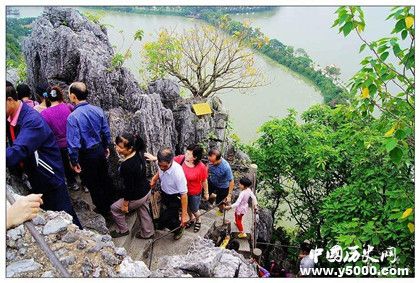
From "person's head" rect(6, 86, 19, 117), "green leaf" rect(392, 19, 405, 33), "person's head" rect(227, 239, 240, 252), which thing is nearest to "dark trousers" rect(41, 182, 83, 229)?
"person's head" rect(6, 86, 19, 117)

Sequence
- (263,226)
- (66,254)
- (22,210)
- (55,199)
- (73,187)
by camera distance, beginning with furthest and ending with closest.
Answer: (263,226) → (73,187) → (55,199) → (66,254) → (22,210)

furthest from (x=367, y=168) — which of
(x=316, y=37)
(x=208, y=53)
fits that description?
(x=316, y=37)

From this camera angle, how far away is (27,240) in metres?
3.43

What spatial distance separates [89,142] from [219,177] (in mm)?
2295

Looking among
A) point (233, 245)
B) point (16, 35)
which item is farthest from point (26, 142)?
point (16, 35)

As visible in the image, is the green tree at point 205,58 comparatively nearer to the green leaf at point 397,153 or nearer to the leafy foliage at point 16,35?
the leafy foliage at point 16,35

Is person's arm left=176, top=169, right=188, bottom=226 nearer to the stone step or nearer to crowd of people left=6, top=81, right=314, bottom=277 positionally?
crowd of people left=6, top=81, right=314, bottom=277

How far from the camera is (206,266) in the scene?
3.91 m

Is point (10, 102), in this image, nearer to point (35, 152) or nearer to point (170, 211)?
point (35, 152)

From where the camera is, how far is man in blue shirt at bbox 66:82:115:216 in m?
4.94

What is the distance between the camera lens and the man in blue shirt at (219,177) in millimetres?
6103

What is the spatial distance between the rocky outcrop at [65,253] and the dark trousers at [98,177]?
4.69 ft

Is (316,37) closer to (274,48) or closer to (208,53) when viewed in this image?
(274,48)

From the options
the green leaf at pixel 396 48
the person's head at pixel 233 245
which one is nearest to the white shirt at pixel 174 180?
the person's head at pixel 233 245
